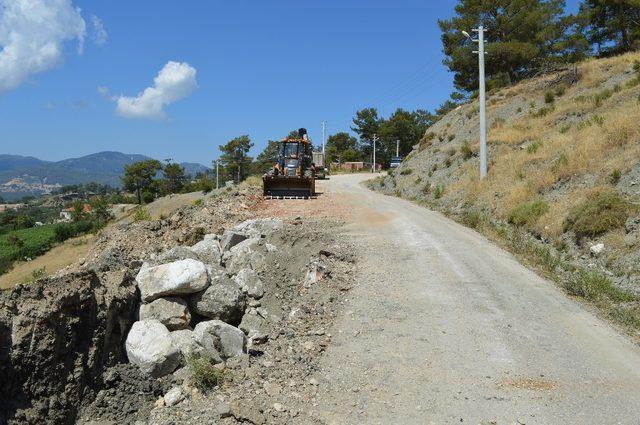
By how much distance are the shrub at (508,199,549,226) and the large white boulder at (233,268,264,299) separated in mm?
8415

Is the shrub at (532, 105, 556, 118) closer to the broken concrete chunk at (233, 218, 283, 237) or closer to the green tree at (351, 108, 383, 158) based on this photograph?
the broken concrete chunk at (233, 218, 283, 237)

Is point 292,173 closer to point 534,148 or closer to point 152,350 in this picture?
point 534,148

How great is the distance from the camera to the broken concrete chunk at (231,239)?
12398 millimetres

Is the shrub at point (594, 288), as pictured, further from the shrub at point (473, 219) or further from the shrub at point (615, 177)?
the shrub at point (473, 219)

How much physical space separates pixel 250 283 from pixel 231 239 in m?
3.25

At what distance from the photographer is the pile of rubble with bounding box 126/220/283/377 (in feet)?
22.6

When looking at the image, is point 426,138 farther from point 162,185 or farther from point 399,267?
point 162,185

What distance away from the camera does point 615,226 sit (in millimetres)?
11227

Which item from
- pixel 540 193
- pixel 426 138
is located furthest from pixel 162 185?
pixel 540 193

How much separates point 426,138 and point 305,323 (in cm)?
3435

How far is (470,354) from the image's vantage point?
6.88m

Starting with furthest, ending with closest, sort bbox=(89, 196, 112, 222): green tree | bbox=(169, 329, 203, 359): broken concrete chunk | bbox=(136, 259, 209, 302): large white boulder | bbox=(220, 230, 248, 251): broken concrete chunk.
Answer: bbox=(89, 196, 112, 222): green tree, bbox=(220, 230, 248, 251): broken concrete chunk, bbox=(136, 259, 209, 302): large white boulder, bbox=(169, 329, 203, 359): broken concrete chunk

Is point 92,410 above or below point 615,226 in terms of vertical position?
below

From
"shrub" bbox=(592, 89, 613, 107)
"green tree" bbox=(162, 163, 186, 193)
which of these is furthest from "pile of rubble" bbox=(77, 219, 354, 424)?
"green tree" bbox=(162, 163, 186, 193)
